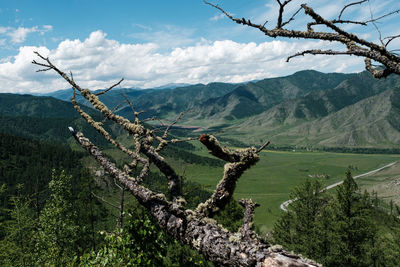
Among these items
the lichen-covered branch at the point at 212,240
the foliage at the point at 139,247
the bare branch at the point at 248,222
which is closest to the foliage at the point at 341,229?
the foliage at the point at 139,247

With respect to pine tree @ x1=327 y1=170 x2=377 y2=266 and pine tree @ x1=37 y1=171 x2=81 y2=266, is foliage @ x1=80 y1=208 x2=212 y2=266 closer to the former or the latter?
pine tree @ x1=37 y1=171 x2=81 y2=266

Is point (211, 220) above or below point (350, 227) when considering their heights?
above

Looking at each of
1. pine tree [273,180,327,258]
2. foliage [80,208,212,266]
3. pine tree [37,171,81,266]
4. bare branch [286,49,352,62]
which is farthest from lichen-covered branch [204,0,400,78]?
pine tree [273,180,327,258]

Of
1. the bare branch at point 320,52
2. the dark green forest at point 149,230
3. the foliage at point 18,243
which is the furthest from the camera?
the foliage at point 18,243

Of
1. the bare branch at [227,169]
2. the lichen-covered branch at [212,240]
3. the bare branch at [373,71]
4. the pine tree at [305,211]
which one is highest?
the bare branch at [373,71]

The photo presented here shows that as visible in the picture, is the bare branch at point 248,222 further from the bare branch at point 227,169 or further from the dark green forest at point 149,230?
the dark green forest at point 149,230

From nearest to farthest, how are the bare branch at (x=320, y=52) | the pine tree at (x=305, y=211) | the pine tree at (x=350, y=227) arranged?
the bare branch at (x=320, y=52)
the pine tree at (x=350, y=227)
the pine tree at (x=305, y=211)

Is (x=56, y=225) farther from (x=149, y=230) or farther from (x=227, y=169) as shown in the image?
(x=227, y=169)

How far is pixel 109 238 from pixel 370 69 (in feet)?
30.2

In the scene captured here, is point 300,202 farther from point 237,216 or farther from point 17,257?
point 17,257

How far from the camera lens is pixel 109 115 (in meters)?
6.92

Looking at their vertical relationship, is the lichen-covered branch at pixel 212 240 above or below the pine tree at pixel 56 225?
above

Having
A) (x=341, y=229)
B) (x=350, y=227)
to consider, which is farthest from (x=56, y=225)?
(x=350, y=227)

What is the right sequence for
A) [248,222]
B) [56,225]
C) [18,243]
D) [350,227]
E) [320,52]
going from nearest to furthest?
[248,222]
[320,52]
[56,225]
[18,243]
[350,227]
